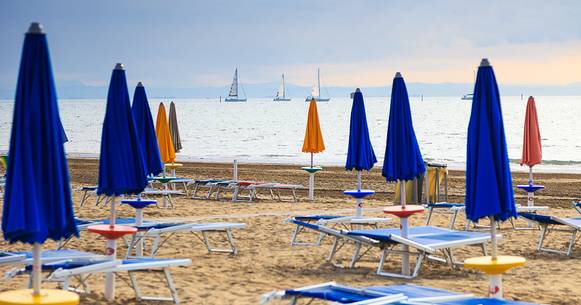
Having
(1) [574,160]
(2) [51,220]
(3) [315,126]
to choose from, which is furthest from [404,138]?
(1) [574,160]

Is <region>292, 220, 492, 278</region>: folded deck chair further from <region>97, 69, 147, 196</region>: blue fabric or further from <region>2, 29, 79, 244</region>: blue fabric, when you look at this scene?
<region>2, 29, 79, 244</region>: blue fabric

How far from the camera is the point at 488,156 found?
23.1 feet

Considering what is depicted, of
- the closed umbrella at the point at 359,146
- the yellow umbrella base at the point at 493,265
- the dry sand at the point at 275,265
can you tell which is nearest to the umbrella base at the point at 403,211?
the dry sand at the point at 275,265

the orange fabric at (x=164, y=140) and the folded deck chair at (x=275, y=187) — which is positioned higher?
the orange fabric at (x=164, y=140)

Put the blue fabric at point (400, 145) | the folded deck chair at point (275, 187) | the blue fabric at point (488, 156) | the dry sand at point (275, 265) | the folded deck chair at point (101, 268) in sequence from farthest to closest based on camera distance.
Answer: the folded deck chair at point (275, 187) → the blue fabric at point (400, 145) → the dry sand at point (275, 265) → the folded deck chair at point (101, 268) → the blue fabric at point (488, 156)

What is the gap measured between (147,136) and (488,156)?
4.98 metres

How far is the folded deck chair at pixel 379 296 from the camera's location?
6270mm

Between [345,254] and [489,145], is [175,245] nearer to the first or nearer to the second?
[345,254]

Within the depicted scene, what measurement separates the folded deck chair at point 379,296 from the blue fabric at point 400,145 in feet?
10.3

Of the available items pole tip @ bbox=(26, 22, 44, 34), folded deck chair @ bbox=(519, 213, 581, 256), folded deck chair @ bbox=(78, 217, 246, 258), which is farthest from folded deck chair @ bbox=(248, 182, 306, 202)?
pole tip @ bbox=(26, 22, 44, 34)

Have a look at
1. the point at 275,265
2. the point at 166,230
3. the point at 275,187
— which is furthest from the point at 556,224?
the point at 275,187

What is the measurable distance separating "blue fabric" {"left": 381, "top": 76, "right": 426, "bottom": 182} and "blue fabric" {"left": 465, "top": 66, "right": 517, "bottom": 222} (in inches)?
107

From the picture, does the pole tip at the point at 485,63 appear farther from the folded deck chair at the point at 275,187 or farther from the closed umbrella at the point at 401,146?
the folded deck chair at the point at 275,187

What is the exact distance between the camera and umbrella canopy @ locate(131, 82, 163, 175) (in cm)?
1057
